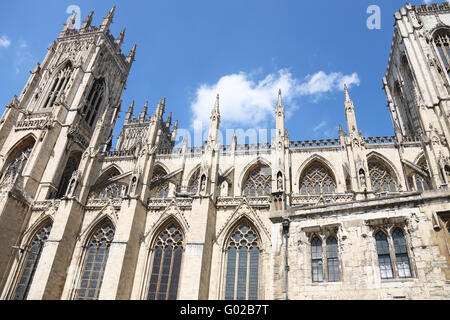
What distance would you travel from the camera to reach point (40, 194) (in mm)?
21438

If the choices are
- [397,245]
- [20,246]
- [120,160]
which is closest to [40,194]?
[20,246]

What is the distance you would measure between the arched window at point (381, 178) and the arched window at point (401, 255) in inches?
498

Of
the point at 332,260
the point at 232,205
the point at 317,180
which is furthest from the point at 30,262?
the point at 317,180

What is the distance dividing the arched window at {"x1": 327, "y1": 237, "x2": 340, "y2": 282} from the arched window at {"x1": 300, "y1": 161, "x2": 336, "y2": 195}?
12149 mm

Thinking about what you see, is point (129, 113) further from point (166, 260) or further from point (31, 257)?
point (166, 260)

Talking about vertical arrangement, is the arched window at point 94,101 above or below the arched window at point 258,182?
above

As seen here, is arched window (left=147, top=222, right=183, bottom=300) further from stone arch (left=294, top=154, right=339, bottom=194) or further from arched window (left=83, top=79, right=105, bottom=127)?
arched window (left=83, top=79, right=105, bottom=127)

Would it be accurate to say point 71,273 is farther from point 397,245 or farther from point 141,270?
point 397,245

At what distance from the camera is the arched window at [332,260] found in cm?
833

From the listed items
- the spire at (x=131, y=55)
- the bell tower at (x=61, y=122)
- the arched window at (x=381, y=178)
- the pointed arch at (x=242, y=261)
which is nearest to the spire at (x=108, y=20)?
the bell tower at (x=61, y=122)

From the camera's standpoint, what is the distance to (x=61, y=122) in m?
25.3

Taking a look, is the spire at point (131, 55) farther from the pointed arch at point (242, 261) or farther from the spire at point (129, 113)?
the pointed arch at point (242, 261)

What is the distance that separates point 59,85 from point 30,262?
17.6 metres
